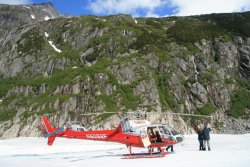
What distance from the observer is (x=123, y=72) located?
9288 cm

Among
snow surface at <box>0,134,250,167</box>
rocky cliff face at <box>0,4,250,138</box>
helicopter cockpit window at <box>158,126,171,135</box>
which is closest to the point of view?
snow surface at <box>0,134,250,167</box>

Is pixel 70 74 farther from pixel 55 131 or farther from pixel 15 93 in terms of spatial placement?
pixel 55 131

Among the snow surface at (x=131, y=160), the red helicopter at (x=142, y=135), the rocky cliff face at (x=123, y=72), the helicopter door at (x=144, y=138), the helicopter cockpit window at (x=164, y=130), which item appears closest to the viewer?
the snow surface at (x=131, y=160)

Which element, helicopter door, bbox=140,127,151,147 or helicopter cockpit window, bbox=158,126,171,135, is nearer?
helicopter door, bbox=140,127,151,147

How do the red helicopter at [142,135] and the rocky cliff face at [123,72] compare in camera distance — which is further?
the rocky cliff face at [123,72]

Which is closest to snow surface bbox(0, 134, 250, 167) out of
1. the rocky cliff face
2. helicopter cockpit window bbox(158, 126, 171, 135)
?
helicopter cockpit window bbox(158, 126, 171, 135)

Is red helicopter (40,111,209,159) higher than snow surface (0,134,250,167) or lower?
higher

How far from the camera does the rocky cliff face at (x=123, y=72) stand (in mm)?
83625

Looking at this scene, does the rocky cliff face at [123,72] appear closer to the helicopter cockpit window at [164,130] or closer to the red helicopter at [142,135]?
the red helicopter at [142,135]

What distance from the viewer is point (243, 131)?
8100 centimetres

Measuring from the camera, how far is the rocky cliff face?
83625 mm

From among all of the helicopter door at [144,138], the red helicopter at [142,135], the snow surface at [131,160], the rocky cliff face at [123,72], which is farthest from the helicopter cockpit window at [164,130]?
the rocky cliff face at [123,72]

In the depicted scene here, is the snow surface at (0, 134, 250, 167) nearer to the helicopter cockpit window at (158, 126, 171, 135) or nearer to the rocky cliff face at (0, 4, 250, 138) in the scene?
the helicopter cockpit window at (158, 126, 171, 135)

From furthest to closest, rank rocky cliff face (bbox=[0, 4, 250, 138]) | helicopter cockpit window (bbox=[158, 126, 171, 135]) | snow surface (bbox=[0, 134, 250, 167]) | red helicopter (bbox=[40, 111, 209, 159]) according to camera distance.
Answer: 1. rocky cliff face (bbox=[0, 4, 250, 138])
2. helicopter cockpit window (bbox=[158, 126, 171, 135])
3. red helicopter (bbox=[40, 111, 209, 159])
4. snow surface (bbox=[0, 134, 250, 167])
